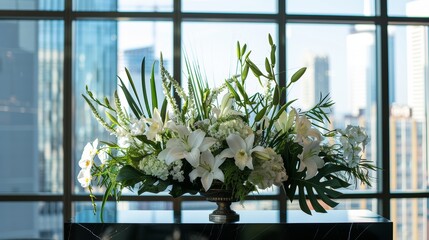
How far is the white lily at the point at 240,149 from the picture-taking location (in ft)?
5.42

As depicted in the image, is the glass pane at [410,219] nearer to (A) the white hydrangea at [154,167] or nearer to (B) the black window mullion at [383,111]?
(B) the black window mullion at [383,111]

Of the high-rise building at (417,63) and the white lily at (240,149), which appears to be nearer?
the white lily at (240,149)

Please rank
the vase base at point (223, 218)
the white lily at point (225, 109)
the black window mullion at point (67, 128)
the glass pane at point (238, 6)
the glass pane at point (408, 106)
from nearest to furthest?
the white lily at point (225, 109) → the vase base at point (223, 218) → the black window mullion at point (67, 128) → the glass pane at point (238, 6) → the glass pane at point (408, 106)

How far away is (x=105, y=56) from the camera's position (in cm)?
404

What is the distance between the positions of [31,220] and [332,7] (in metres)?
2.44

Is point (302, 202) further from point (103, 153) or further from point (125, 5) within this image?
point (125, 5)

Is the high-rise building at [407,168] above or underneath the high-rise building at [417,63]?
underneath

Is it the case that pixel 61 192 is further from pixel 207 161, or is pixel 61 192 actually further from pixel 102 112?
pixel 207 161

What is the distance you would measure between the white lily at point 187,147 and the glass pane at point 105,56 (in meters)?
2.37

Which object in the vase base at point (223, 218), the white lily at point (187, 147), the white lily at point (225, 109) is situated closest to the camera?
the white lily at point (187, 147)

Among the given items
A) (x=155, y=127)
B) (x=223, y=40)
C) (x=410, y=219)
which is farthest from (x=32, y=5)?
(x=410, y=219)

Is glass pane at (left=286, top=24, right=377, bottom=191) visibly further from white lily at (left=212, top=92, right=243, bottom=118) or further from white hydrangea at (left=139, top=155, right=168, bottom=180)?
white hydrangea at (left=139, top=155, right=168, bottom=180)

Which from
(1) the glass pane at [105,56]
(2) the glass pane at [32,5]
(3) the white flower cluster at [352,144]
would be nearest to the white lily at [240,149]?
(3) the white flower cluster at [352,144]

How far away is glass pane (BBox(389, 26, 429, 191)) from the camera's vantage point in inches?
164
